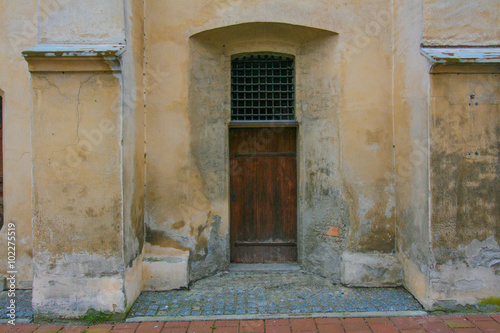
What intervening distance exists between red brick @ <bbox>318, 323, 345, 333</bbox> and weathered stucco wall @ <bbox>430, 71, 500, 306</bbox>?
1.29 metres

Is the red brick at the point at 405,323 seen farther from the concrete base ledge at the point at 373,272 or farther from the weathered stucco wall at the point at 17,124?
the weathered stucco wall at the point at 17,124

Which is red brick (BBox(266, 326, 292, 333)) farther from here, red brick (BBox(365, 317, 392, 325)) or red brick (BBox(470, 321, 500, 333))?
red brick (BBox(470, 321, 500, 333))

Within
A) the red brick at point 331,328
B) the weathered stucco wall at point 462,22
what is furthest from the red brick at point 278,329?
the weathered stucco wall at point 462,22

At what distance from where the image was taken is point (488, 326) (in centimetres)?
347

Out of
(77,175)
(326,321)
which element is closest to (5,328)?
(77,175)

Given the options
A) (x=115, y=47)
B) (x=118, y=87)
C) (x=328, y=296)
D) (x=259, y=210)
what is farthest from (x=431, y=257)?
(x=115, y=47)

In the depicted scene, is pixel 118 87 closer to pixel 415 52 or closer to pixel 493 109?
pixel 415 52

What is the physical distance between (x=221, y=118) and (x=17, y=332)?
3.72 m

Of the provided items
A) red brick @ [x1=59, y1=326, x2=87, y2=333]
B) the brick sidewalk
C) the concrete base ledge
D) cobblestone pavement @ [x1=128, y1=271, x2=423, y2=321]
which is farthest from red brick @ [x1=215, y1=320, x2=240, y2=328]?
the concrete base ledge

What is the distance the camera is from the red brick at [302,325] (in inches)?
135

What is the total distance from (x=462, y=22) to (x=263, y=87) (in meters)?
2.78

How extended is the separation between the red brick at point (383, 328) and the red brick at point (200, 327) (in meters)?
1.83

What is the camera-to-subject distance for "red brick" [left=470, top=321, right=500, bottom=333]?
339cm

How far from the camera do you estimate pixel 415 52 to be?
157 inches
